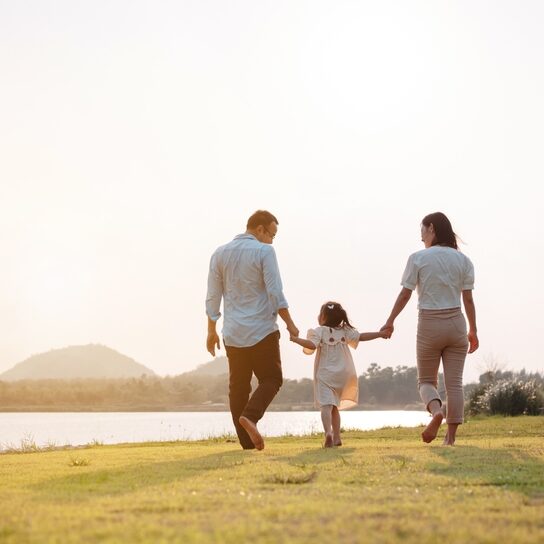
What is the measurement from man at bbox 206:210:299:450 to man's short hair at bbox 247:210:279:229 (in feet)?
0.54

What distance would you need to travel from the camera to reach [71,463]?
7.03 m

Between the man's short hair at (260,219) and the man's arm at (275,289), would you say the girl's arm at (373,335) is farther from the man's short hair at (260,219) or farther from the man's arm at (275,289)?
the man's short hair at (260,219)

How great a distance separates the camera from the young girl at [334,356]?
30.8 ft

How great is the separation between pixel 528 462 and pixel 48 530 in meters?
3.92

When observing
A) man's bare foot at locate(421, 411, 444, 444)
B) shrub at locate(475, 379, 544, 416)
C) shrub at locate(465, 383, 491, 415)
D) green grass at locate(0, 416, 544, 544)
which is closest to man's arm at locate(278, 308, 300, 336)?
man's bare foot at locate(421, 411, 444, 444)

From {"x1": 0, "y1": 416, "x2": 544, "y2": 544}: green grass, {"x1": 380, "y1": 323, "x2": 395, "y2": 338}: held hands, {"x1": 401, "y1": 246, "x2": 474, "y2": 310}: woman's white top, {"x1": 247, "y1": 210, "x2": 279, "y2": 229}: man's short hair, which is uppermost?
{"x1": 247, "y1": 210, "x2": 279, "y2": 229}: man's short hair

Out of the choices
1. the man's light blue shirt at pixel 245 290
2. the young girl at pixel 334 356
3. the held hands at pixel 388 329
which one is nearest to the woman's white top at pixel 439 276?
the held hands at pixel 388 329

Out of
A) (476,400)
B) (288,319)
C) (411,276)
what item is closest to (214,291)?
(288,319)

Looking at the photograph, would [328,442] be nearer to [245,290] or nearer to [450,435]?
[450,435]

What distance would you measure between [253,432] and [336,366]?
1638 mm

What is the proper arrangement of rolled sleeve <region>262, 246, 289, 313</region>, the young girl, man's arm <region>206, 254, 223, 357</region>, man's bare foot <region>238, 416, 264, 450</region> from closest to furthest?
man's bare foot <region>238, 416, 264, 450</region> → rolled sleeve <region>262, 246, 289, 313</region> → man's arm <region>206, 254, 223, 357</region> → the young girl

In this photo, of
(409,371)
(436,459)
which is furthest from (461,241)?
(409,371)

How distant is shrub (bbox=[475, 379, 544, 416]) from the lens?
1919 cm

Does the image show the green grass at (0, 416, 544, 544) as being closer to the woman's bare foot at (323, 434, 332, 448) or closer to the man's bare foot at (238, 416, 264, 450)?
the man's bare foot at (238, 416, 264, 450)
